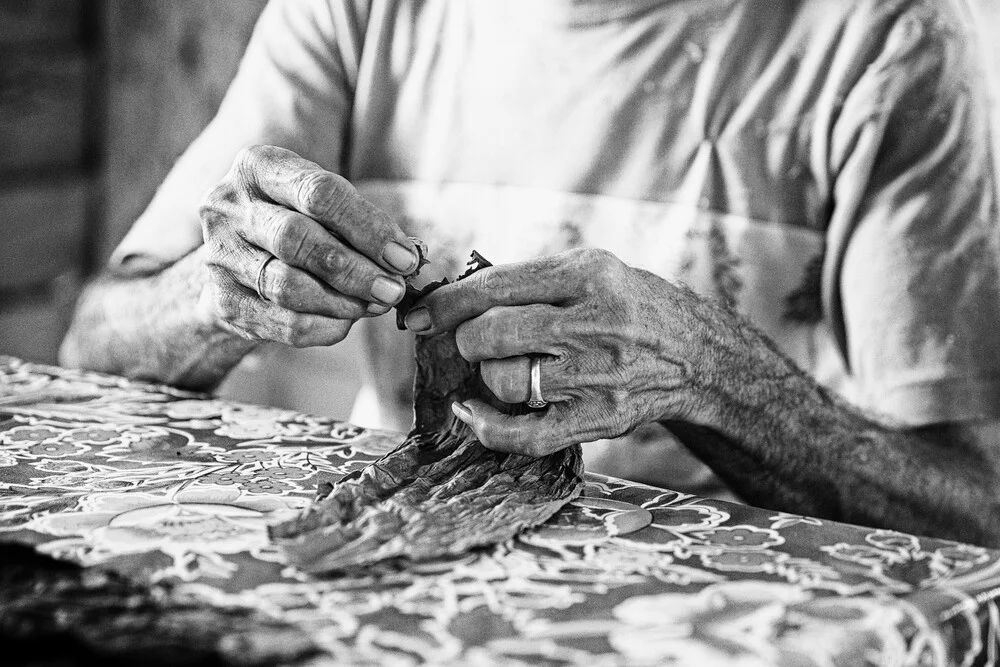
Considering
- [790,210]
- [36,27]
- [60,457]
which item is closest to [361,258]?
[60,457]

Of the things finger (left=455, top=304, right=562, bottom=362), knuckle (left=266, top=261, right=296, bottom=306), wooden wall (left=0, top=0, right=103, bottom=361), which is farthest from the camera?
wooden wall (left=0, top=0, right=103, bottom=361)

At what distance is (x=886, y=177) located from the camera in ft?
4.90

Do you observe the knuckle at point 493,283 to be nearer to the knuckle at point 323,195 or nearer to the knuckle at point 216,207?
the knuckle at point 323,195

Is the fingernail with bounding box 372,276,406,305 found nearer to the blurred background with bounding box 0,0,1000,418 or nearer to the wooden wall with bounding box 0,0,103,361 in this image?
the blurred background with bounding box 0,0,1000,418

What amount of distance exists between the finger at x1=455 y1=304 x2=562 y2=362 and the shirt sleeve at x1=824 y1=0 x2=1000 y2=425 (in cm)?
61

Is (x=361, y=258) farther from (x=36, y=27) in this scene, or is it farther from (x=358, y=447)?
(x=36, y=27)

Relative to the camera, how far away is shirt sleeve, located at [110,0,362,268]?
69.3 inches

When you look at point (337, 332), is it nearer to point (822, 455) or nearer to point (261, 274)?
point (261, 274)

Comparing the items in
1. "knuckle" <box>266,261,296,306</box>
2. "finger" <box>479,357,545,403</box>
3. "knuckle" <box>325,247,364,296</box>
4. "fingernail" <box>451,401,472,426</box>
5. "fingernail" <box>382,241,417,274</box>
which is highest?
"fingernail" <box>382,241,417,274</box>

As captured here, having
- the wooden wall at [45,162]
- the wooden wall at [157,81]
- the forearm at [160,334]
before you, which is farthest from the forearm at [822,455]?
the wooden wall at [45,162]

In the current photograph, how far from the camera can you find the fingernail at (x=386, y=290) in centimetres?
111

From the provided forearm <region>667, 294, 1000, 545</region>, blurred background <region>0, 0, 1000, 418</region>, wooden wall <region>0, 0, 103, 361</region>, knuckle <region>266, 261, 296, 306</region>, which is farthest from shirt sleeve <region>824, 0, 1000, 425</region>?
wooden wall <region>0, 0, 103, 361</region>

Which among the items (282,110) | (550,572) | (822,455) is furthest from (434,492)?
(282,110)

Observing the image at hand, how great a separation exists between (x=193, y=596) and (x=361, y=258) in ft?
1.48
